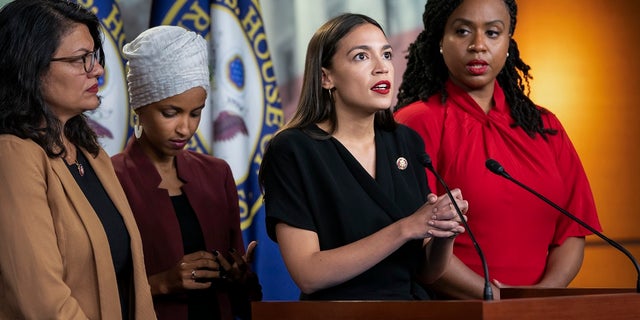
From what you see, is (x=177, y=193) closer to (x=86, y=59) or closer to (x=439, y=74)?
(x=86, y=59)

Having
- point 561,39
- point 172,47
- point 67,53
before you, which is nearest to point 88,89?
point 67,53

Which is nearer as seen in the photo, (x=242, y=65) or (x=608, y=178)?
(x=242, y=65)

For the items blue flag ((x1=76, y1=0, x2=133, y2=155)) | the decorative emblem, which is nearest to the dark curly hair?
the decorative emblem

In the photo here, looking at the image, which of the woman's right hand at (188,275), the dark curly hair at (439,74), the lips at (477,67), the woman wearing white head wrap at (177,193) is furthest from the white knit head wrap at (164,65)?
the lips at (477,67)

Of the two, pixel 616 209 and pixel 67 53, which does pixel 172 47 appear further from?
pixel 616 209

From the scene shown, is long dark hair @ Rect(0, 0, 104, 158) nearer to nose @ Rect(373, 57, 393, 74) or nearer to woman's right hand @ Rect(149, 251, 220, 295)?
woman's right hand @ Rect(149, 251, 220, 295)

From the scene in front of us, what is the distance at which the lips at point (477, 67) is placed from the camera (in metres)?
3.38

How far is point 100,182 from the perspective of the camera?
8.88 feet

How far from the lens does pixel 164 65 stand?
3135mm

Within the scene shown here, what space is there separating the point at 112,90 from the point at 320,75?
4.08 feet

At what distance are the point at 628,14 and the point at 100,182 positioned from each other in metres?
2.91

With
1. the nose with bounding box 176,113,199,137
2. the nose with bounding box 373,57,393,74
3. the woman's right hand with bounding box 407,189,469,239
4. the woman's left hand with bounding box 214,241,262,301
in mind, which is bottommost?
the woman's left hand with bounding box 214,241,262,301

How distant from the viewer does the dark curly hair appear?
11.4 feet

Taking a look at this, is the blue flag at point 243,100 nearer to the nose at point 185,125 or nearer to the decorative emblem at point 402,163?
the nose at point 185,125
